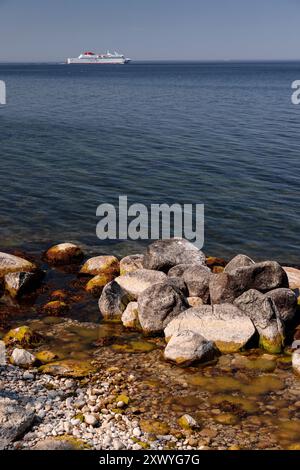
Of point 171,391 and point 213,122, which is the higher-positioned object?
point 213,122

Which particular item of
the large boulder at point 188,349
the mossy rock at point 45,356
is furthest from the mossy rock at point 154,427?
the mossy rock at point 45,356

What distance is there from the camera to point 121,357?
15883mm

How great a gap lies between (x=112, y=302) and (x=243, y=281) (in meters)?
4.67

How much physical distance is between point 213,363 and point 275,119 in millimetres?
56426

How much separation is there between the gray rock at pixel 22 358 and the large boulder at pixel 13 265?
626 cm

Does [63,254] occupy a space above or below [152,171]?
below

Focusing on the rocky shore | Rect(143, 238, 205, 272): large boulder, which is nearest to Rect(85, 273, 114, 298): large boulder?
the rocky shore

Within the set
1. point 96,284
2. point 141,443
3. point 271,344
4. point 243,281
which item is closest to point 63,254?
point 96,284

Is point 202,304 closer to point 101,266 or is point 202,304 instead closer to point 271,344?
point 271,344

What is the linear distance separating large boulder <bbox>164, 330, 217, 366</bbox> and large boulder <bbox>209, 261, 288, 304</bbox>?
2500mm

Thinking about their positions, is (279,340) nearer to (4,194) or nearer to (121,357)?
(121,357)

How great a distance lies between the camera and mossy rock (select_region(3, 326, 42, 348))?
1638cm

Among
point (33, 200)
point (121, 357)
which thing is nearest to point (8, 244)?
point (33, 200)

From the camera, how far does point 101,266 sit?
2186cm
